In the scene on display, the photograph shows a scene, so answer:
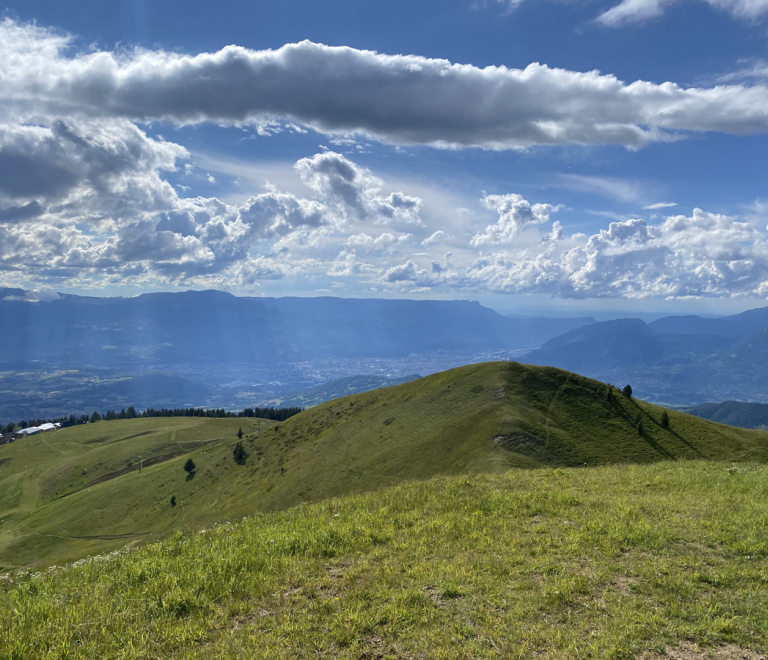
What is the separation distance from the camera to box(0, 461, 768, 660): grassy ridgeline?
7391mm

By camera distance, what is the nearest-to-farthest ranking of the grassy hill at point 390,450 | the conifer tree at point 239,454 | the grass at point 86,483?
1. the grassy hill at point 390,450
2. the grass at point 86,483
3. the conifer tree at point 239,454

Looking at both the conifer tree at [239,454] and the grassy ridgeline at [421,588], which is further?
the conifer tree at [239,454]

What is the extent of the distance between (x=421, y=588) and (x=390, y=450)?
50.0 metres

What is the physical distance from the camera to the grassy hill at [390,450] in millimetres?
48438

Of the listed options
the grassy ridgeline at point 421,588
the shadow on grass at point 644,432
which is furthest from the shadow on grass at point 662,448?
the grassy ridgeline at point 421,588

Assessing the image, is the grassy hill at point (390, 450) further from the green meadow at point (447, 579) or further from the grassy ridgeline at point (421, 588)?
the grassy ridgeline at point (421, 588)

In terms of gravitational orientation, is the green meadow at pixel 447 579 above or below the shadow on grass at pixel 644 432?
above

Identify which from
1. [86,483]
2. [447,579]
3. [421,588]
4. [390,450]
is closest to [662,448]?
[390,450]

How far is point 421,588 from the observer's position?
920cm

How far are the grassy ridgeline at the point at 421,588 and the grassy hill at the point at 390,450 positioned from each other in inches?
610

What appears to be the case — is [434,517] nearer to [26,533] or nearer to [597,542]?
[597,542]

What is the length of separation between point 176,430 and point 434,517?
175988 millimetres

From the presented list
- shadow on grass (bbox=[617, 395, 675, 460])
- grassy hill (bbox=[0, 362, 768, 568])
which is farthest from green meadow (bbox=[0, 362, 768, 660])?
shadow on grass (bbox=[617, 395, 675, 460])

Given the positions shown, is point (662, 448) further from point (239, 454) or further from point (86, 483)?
point (86, 483)
